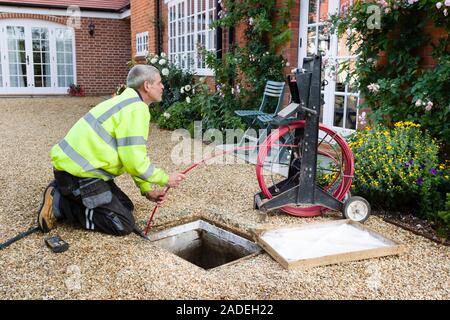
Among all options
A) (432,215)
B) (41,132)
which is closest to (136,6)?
(41,132)

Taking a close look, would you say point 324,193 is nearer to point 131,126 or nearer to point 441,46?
point 131,126

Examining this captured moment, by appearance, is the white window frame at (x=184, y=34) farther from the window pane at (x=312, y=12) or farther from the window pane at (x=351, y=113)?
the window pane at (x=351, y=113)

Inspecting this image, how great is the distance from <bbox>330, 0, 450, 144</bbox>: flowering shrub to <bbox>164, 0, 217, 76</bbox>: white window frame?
4541 mm

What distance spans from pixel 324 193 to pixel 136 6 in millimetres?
12582

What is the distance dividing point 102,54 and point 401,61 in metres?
14.0

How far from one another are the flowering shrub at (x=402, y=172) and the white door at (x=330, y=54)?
182cm

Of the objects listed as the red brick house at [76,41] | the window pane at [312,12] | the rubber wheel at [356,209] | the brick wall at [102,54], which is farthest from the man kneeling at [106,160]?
the brick wall at [102,54]

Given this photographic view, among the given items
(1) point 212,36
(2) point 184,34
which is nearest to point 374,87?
(1) point 212,36

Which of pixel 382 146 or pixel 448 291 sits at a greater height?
pixel 382 146

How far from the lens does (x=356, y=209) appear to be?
3.82 metres

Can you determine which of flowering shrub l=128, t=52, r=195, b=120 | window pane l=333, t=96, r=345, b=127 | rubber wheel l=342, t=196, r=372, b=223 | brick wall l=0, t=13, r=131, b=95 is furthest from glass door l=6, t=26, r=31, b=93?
rubber wheel l=342, t=196, r=372, b=223
